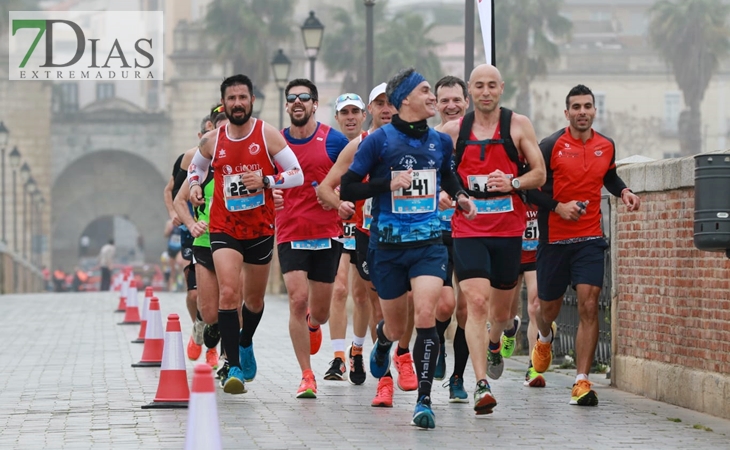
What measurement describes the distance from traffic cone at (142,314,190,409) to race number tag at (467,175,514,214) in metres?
2.14

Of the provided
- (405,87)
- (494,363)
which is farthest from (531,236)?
(405,87)

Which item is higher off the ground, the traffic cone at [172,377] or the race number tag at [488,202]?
the race number tag at [488,202]

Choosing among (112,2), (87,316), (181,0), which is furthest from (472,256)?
(112,2)

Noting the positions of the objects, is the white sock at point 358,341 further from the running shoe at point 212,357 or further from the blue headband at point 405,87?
the blue headband at point 405,87

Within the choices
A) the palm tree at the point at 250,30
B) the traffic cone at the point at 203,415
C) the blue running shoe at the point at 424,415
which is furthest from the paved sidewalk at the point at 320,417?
the palm tree at the point at 250,30

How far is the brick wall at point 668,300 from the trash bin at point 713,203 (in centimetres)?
94

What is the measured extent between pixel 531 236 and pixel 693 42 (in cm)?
7623

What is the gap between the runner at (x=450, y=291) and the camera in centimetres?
1020

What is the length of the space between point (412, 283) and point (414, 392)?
89.4 inches

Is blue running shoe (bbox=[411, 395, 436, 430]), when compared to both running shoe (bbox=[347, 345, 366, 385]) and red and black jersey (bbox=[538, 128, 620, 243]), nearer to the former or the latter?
red and black jersey (bbox=[538, 128, 620, 243])

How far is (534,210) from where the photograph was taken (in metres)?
11.4

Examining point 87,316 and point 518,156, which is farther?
point 87,316

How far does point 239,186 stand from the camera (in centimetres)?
1027

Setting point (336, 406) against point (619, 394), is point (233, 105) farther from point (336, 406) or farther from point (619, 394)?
point (619, 394)
